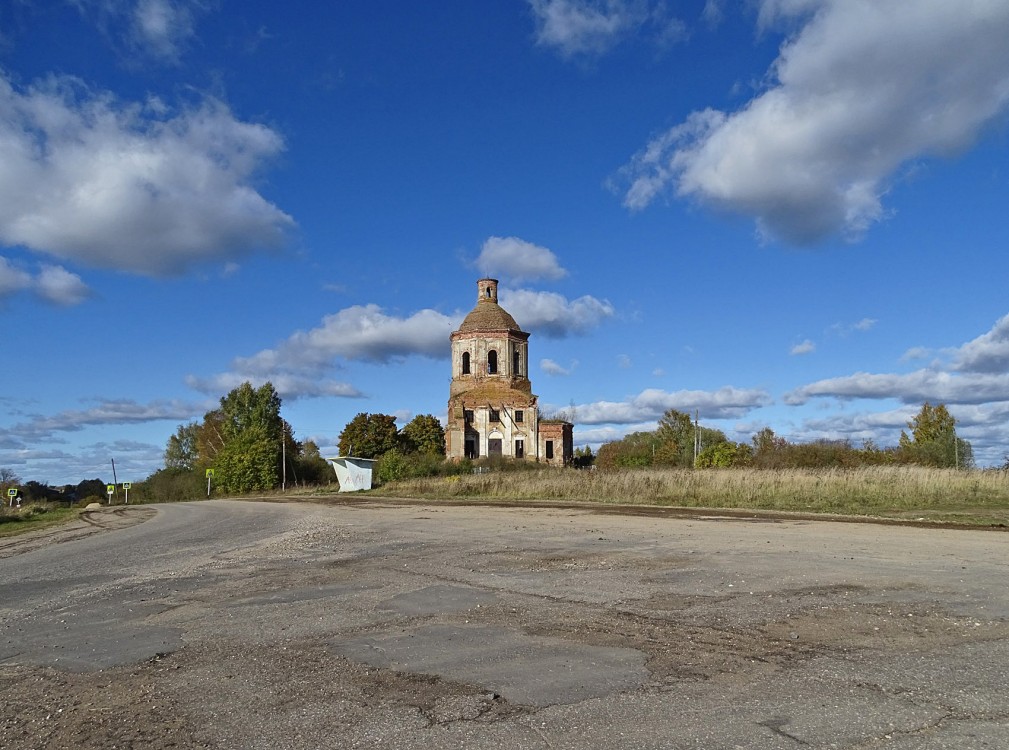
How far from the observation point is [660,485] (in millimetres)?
33031

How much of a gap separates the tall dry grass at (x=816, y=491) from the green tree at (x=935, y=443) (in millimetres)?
23950

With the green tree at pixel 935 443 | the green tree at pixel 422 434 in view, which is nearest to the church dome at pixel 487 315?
the green tree at pixel 422 434

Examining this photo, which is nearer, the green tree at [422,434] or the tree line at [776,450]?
the tree line at [776,450]

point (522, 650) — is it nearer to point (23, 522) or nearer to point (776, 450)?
point (23, 522)

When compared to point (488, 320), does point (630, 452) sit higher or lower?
lower

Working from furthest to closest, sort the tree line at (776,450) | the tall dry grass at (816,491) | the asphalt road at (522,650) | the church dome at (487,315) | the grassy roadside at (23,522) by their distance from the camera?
the church dome at (487,315) < the tree line at (776,450) < the grassy roadside at (23,522) < the tall dry grass at (816,491) < the asphalt road at (522,650)

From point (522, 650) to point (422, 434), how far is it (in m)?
71.7

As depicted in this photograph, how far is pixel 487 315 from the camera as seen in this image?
73062 millimetres

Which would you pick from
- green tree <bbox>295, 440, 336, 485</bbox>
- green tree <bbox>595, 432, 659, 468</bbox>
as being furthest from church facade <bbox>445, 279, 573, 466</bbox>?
green tree <bbox>295, 440, 336, 485</bbox>

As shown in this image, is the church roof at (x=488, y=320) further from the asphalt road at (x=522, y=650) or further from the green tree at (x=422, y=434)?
the asphalt road at (x=522, y=650)

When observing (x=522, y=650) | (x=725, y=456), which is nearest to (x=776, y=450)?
(x=725, y=456)

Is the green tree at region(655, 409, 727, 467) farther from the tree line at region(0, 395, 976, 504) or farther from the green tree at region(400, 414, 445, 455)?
the green tree at region(400, 414, 445, 455)

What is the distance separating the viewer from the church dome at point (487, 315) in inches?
2841

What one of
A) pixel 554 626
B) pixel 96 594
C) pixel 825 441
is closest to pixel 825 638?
pixel 554 626
